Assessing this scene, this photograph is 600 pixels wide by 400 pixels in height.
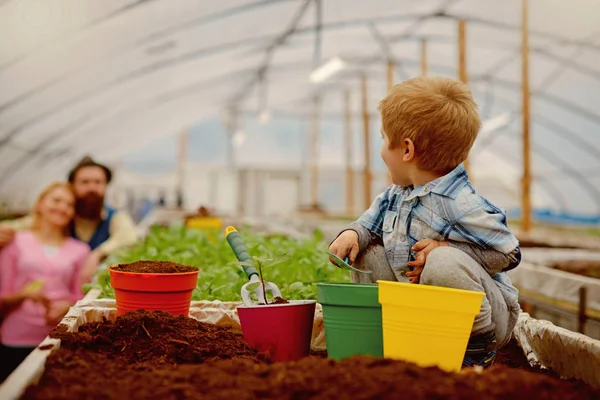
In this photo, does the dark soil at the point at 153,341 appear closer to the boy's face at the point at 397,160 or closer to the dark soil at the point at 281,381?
the dark soil at the point at 281,381

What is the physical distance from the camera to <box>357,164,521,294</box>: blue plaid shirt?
5.13ft

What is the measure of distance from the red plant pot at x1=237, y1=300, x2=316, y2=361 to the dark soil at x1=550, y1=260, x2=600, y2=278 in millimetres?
3491

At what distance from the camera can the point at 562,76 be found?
12414mm

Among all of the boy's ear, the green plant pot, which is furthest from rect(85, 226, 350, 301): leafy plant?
the boy's ear

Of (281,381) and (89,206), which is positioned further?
(89,206)

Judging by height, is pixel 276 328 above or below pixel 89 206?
below

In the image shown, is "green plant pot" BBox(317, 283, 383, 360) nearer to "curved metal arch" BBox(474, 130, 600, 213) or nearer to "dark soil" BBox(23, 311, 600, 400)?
"dark soil" BBox(23, 311, 600, 400)

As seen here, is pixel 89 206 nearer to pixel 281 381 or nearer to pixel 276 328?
pixel 276 328

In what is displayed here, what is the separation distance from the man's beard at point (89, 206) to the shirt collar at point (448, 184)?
2877mm

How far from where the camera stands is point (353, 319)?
1.40 m

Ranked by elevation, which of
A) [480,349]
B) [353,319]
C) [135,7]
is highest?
[135,7]

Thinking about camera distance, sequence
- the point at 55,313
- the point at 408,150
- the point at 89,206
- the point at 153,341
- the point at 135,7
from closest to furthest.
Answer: the point at 153,341 < the point at 408,150 < the point at 55,313 < the point at 89,206 < the point at 135,7

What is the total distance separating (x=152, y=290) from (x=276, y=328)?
0.39m

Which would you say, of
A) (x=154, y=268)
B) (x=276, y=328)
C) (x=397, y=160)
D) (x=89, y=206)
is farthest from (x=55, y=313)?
(x=397, y=160)
